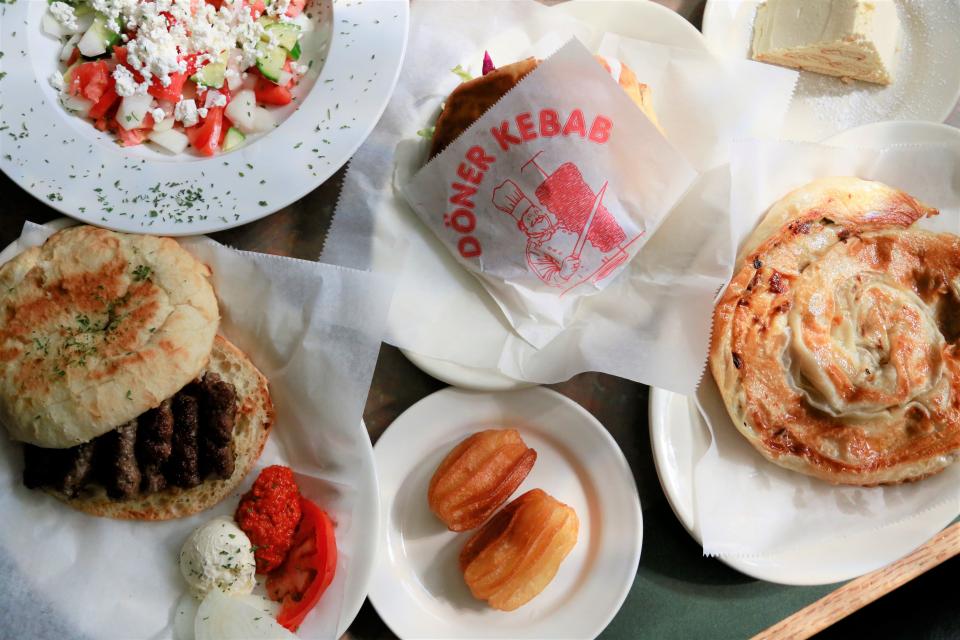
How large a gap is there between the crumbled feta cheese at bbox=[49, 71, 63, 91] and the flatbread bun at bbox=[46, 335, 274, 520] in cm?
88

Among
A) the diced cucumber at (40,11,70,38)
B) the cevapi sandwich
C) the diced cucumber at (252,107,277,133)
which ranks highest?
the diced cucumber at (40,11,70,38)

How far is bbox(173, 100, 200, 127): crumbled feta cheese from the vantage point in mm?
2375

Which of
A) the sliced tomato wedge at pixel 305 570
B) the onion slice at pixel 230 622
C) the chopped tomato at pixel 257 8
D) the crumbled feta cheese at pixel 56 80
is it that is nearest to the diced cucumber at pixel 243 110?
the chopped tomato at pixel 257 8

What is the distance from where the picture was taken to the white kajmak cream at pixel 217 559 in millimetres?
2197

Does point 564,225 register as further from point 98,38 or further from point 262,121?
point 98,38

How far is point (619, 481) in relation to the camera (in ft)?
8.00

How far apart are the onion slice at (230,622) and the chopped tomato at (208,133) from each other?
1.29 meters

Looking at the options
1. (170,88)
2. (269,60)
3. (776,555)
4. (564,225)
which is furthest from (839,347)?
(170,88)

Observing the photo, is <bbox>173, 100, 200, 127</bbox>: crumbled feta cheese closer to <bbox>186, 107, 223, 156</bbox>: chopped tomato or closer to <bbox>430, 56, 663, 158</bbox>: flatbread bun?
<bbox>186, 107, 223, 156</bbox>: chopped tomato

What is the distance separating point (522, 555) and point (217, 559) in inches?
34.2

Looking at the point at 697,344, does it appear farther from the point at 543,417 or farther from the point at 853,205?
the point at 853,205

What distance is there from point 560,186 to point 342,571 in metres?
1.30

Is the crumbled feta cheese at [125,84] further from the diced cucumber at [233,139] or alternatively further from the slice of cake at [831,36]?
the slice of cake at [831,36]

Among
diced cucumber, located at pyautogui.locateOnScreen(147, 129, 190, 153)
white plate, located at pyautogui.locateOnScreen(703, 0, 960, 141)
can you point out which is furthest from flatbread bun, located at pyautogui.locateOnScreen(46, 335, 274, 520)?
white plate, located at pyautogui.locateOnScreen(703, 0, 960, 141)
